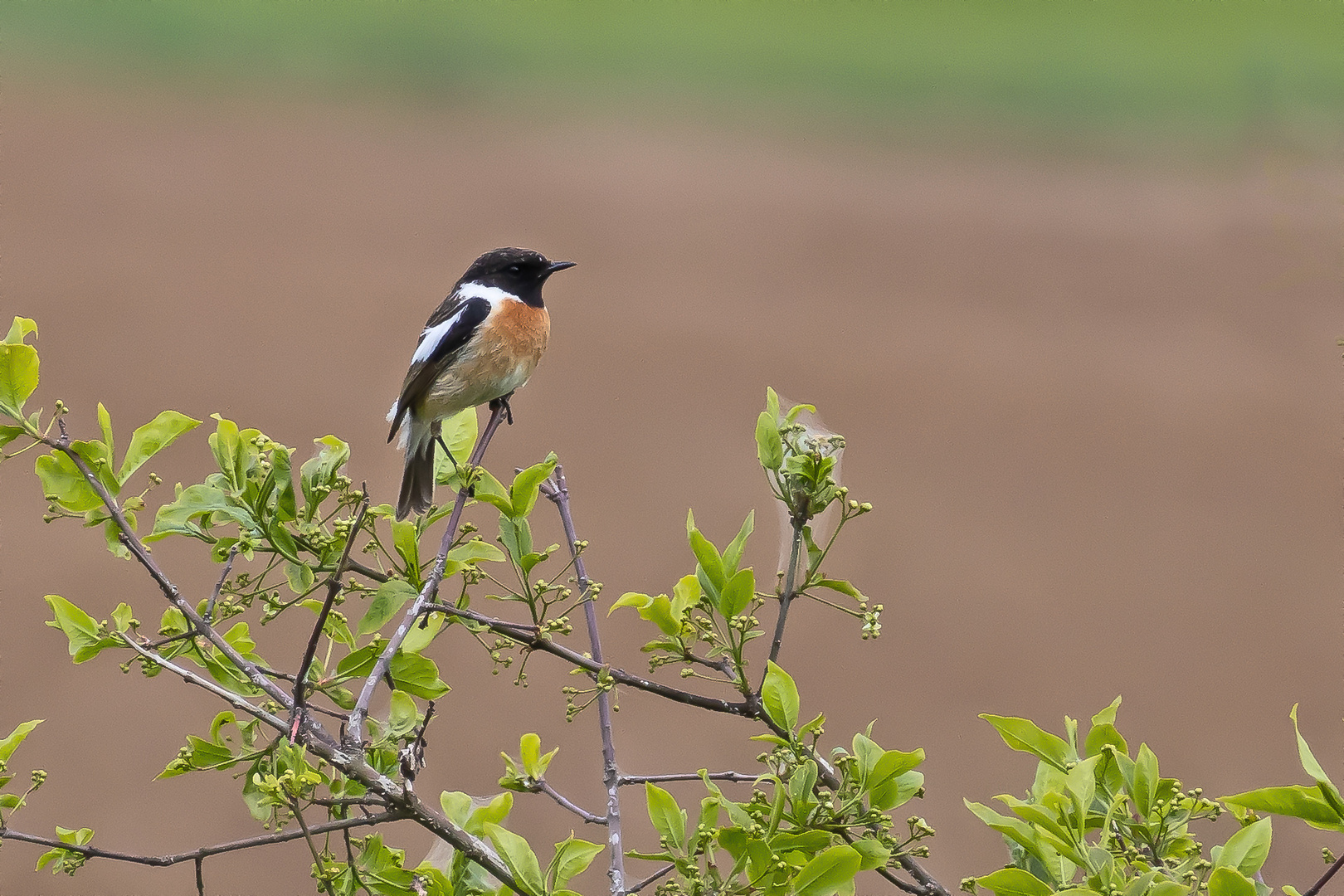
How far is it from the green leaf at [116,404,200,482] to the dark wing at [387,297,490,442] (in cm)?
95

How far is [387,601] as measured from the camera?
1.46 meters

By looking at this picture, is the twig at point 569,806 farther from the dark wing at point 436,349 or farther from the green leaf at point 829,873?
the dark wing at point 436,349

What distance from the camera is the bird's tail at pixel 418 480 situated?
2.31 metres

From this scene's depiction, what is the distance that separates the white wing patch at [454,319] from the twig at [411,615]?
3.06 feet

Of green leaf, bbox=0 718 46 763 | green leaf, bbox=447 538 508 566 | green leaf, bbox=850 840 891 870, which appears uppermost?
green leaf, bbox=447 538 508 566

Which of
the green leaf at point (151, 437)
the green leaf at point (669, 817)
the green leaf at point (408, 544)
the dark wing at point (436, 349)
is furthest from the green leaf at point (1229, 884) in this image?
the dark wing at point (436, 349)

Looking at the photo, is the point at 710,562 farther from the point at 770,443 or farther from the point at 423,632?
the point at 423,632

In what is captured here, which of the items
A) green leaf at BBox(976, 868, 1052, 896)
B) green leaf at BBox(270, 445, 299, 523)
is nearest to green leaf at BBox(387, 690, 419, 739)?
green leaf at BBox(270, 445, 299, 523)

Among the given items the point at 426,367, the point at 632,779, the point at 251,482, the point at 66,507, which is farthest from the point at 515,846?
the point at 426,367

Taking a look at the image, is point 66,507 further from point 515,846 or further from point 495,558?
point 515,846

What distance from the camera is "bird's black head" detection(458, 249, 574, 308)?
8.62 ft

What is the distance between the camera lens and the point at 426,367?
8.21 feet

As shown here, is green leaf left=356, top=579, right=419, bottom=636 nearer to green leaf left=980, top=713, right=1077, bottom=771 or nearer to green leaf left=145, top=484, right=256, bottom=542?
green leaf left=145, top=484, right=256, bottom=542

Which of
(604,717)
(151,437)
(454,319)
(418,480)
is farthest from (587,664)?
(454,319)
